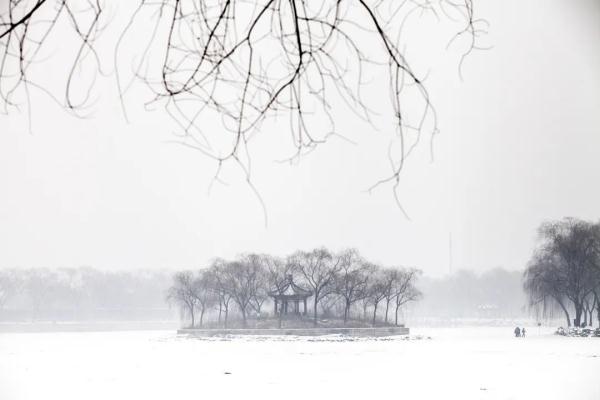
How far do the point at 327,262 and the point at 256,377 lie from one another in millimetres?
51977

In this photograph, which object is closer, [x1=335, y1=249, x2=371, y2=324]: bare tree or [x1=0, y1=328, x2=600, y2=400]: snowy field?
[x1=0, y1=328, x2=600, y2=400]: snowy field

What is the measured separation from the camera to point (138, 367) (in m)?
23.1

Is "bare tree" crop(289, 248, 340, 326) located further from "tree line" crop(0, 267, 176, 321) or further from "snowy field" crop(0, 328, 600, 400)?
"tree line" crop(0, 267, 176, 321)

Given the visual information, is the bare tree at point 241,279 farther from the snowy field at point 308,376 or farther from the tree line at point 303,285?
the snowy field at point 308,376

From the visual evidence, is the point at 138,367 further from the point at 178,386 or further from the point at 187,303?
the point at 187,303

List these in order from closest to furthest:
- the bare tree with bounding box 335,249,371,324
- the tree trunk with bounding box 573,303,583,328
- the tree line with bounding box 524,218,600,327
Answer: the tree trunk with bounding box 573,303,583,328 < the tree line with bounding box 524,218,600,327 < the bare tree with bounding box 335,249,371,324

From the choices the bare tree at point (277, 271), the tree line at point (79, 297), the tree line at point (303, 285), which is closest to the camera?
the tree line at point (303, 285)

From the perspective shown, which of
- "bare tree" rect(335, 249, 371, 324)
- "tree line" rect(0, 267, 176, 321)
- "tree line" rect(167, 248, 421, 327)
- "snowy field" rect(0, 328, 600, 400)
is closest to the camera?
"snowy field" rect(0, 328, 600, 400)

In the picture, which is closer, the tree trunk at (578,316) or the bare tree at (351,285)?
the tree trunk at (578,316)

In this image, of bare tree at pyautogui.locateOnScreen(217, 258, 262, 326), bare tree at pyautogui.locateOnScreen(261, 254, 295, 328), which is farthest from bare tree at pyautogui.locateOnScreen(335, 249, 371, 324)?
bare tree at pyautogui.locateOnScreen(217, 258, 262, 326)

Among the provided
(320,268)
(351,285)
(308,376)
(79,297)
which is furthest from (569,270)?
(79,297)

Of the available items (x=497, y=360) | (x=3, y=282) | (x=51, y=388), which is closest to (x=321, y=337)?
(x=497, y=360)

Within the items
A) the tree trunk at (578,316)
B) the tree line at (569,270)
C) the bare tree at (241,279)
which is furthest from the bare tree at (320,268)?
the tree trunk at (578,316)

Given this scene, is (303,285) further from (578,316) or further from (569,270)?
(578,316)
